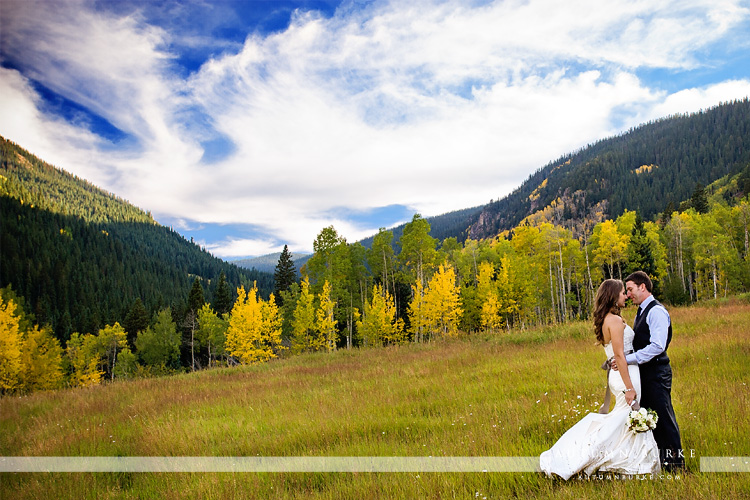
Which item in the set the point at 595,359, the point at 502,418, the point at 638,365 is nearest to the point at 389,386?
the point at 502,418

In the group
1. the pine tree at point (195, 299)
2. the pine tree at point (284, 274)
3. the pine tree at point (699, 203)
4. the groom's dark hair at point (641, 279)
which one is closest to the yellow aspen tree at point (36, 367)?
the pine tree at point (195, 299)

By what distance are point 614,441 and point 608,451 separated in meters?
0.13

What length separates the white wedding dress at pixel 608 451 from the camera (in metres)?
3.90

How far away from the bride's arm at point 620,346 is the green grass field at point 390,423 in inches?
33.4

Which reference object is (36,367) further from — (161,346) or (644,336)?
(644,336)

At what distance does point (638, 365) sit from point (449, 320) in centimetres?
2669

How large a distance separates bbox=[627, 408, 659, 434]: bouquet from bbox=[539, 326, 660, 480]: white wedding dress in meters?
0.16

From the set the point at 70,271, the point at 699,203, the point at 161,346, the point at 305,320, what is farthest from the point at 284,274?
the point at 70,271

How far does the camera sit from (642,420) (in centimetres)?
375

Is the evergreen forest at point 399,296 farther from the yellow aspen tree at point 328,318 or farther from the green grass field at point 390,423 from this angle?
the green grass field at point 390,423

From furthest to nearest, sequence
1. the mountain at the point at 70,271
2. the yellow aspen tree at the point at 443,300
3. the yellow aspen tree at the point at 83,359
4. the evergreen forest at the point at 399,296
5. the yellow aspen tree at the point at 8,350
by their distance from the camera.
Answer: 1. the mountain at the point at 70,271
2. the yellow aspen tree at the point at 83,359
3. the evergreen forest at the point at 399,296
4. the yellow aspen tree at the point at 443,300
5. the yellow aspen tree at the point at 8,350

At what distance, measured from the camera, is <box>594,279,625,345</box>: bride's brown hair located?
4.20 m

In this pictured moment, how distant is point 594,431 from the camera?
405 centimetres

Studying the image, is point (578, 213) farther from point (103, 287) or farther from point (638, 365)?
point (103, 287)
